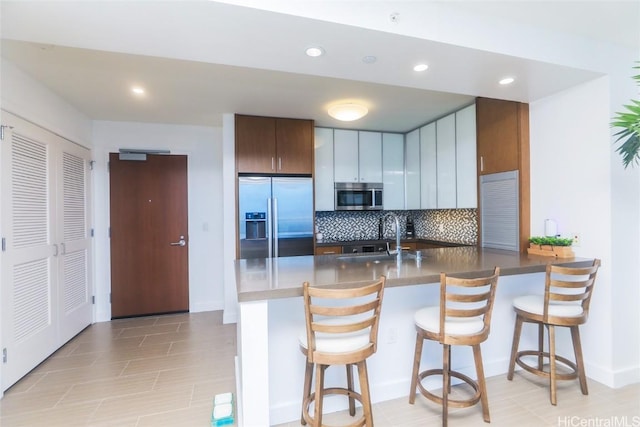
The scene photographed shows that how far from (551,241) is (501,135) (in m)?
1.11

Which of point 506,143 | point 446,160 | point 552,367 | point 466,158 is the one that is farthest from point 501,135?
point 552,367

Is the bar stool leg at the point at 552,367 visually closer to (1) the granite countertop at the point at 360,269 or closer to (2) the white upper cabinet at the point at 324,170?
A: (1) the granite countertop at the point at 360,269

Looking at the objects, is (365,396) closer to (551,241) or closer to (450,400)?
(450,400)

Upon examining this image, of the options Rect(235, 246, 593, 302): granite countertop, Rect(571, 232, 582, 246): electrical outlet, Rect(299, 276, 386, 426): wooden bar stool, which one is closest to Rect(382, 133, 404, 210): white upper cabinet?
Rect(235, 246, 593, 302): granite countertop

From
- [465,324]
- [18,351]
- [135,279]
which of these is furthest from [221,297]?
[465,324]

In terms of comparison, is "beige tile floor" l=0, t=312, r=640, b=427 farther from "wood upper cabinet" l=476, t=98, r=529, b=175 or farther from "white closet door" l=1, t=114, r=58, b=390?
"wood upper cabinet" l=476, t=98, r=529, b=175

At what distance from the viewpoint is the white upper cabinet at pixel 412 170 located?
14.4ft

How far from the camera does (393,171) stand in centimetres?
459

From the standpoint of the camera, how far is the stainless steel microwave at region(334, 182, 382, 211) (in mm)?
4316

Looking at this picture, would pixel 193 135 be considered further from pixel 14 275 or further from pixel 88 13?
pixel 88 13

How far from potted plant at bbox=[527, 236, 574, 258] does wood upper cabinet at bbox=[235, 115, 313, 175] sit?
250 centimetres

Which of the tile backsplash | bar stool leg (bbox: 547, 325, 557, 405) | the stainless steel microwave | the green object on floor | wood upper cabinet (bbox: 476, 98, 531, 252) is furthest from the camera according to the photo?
the stainless steel microwave

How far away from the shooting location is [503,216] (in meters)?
3.00

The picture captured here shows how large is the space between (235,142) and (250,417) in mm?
2922
